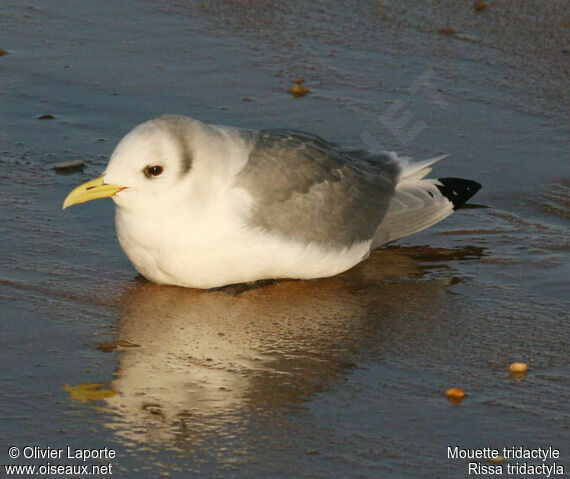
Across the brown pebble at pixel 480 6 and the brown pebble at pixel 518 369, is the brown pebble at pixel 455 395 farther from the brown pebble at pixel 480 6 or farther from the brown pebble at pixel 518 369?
the brown pebble at pixel 480 6

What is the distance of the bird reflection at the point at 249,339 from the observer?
14.3 feet

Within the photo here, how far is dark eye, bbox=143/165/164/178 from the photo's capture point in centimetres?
525

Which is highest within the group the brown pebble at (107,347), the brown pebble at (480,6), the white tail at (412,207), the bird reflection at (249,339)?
the brown pebble at (480,6)

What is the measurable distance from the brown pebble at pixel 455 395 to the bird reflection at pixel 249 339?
432 millimetres

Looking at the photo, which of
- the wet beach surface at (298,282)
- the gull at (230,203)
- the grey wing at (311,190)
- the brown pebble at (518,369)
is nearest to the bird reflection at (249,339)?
the wet beach surface at (298,282)

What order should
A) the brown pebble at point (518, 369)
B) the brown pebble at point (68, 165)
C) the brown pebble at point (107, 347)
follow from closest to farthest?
the brown pebble at point (518, 369)
the brown pebble at point (107, 347)
the brown pebble at point (68, 165)

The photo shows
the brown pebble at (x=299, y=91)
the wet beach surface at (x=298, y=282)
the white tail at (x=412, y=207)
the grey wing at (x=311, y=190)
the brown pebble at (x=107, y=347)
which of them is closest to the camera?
the wet beach surface at (x=298, y=282)

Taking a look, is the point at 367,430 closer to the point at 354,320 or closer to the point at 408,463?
the point at 408,463

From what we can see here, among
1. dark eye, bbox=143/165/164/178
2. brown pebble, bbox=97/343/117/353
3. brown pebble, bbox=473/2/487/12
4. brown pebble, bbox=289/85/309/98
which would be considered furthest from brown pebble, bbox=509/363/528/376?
brown pebble, bbox=473/2/487/12

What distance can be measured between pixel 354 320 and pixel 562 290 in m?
1.01

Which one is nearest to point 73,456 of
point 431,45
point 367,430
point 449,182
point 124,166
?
point 367,430

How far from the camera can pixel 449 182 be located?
6.29 meters

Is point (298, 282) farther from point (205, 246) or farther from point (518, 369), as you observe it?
point (518, 369)

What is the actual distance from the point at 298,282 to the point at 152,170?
3.16ft
